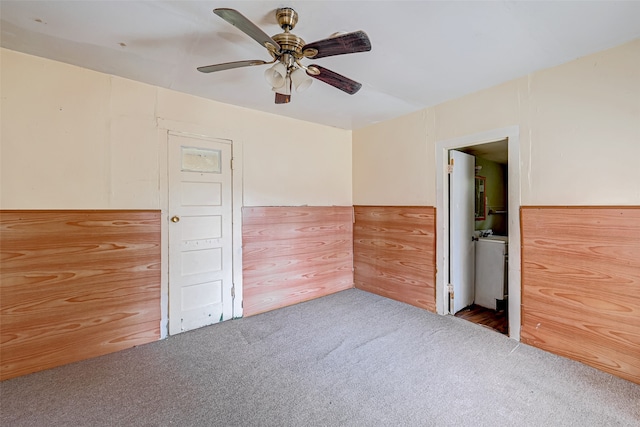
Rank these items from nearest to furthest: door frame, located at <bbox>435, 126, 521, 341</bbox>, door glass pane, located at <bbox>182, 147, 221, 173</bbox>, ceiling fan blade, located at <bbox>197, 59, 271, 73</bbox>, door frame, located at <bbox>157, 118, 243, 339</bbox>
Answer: ceiling fan blade, located at <bbox>197, 59, 271, 73</bbox>
door frame, located at <bbox>435, 126, 521, 341</bbox>
door frame, located at <bbox>157, 118, 243, 339</bbox>
door glass pane, located at <bbox>182, 147, 221, 173</bbox>

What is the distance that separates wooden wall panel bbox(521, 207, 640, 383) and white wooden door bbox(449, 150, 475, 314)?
0.72 meters

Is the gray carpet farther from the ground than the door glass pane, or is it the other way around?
the door glass pane

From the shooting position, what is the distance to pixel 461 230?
308cm

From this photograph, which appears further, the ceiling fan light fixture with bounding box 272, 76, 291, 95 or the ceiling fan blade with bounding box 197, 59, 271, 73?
the ceiling fan light fixture with bounding box 272, 76, 291, 95

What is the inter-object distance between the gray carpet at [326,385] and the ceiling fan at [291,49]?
200cm

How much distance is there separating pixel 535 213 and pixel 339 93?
6.56 feet

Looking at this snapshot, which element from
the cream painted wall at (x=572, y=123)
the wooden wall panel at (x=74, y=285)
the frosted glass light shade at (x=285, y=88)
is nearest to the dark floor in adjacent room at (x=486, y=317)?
the cream painted wall at (x=572, y=123)

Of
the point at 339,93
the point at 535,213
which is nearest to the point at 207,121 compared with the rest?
the point at 339,93

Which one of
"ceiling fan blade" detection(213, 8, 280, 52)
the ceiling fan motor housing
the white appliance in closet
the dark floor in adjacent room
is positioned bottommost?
the dark floor in adjacent room

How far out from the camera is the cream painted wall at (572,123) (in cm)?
183

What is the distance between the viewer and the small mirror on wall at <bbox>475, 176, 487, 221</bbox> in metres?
4.00

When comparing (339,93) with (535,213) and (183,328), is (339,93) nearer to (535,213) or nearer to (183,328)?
(535,213)

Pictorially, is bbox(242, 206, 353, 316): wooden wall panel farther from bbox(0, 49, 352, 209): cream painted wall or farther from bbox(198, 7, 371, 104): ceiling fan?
bbox(198, 7, 371, 104): ceiling fan

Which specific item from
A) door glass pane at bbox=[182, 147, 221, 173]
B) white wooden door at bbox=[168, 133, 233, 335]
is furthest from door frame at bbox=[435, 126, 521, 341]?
door glass pane at bbox=[182, 147, 221, 173]
